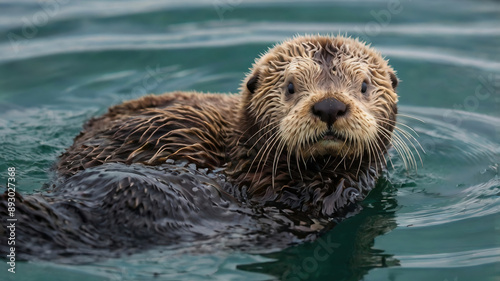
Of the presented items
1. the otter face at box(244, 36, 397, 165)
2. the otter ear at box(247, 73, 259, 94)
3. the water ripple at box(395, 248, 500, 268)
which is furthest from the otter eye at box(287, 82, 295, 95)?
the water ripple at box(395, 248, 500, 268)

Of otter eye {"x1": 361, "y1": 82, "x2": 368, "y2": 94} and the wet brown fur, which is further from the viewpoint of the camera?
otter eye {"x1": 361, "y1": 82, "x2": 368, "y2": 94}

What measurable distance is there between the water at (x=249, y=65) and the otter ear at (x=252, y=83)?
4.36ft

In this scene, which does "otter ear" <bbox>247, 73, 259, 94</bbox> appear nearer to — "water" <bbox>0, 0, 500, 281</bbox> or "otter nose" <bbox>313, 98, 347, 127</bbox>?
"otter nose" <bbox>313, 98, 347, 127</bbox>

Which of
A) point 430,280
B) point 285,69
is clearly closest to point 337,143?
point 285,69

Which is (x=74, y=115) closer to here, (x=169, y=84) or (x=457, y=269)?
(x=169, y=84)

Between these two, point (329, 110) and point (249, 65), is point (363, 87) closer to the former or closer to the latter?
point (329, 110)

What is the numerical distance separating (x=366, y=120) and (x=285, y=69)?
81cm

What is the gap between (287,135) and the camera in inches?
199

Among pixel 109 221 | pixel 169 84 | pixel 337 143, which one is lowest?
pixel 109 221

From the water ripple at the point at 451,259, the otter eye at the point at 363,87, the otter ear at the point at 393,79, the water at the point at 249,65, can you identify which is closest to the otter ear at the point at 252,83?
the otter eye at the point at 363,87

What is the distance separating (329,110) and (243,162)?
95 centimetres

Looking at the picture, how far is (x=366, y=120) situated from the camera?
16.5 ft

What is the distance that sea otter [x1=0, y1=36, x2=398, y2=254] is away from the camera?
464cm

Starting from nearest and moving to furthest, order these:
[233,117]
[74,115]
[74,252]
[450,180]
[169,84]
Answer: [74,252] → [233,117] → [450,180] → [74,115] → [169,84]
